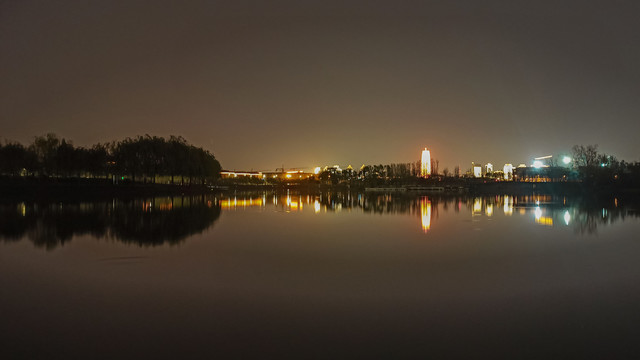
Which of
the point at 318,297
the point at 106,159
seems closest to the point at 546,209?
the point at 318,297

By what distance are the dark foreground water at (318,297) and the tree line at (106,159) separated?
165 ft

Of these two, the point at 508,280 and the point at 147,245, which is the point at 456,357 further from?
the point at 147,245

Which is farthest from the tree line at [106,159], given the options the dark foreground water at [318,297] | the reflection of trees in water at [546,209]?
the dark foreground water at [318,297]

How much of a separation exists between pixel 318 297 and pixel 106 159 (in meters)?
68.8

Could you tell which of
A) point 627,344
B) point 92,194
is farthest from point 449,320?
point 92,194

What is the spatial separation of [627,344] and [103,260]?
1237 centimetres

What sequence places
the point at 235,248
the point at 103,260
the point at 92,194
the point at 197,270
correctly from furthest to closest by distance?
the point at 92,194
the point at 235,248
the point at 103,260
the point at 197,270

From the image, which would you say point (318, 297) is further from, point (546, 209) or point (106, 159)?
point (106, 159)

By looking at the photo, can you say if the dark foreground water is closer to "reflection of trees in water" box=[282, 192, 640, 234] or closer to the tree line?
"reflection of trees in water" box=[282, 192, 640, 234]

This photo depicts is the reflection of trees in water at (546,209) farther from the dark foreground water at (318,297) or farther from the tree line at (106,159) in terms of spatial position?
the tree line at (106,159)

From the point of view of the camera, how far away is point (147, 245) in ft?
53.3

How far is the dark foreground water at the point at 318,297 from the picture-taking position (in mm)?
6848

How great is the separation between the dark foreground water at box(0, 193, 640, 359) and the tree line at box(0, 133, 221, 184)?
50.3 meters

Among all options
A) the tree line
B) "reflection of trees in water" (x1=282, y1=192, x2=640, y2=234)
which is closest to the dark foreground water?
"reflection of trees in water" (x1=282, y1=192, x2=640, y2=234)
